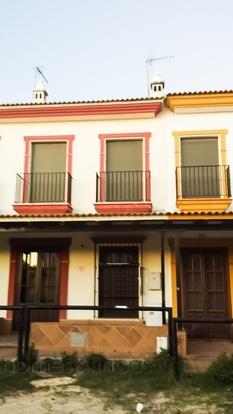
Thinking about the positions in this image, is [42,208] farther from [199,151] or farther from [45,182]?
[199,151]

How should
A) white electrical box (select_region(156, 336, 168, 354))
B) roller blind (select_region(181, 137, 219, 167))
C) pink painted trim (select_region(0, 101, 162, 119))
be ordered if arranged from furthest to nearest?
pink painted trim (select_region(0, 101, 162, 119)) → roller blind (select_region(181, 137, 219, 167)) → white electrical box (select_region(156, 336, 168, 354))

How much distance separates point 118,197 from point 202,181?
2.41 m

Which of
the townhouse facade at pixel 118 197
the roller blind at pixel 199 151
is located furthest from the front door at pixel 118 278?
the roller blind at pixel 199 151

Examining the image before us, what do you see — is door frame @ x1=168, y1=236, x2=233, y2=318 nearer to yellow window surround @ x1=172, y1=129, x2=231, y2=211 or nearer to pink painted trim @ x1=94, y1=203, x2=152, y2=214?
yellow window surround @ x1=172, y1=129, x2=231, y2=211

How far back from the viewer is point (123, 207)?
448 inches

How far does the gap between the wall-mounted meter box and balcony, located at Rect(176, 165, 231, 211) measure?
1938 mm

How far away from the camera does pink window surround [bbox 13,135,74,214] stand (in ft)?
37.9

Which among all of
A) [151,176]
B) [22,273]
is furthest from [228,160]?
[22,273]

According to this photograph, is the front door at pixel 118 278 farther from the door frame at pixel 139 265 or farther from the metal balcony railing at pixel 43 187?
the metal balcony railing at pixel 43 187

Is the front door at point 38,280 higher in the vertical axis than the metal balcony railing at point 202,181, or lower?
lower

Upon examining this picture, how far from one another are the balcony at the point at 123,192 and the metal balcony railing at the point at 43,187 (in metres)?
0.96

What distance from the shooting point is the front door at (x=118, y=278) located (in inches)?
442

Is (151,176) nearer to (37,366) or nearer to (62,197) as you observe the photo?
(62,197)

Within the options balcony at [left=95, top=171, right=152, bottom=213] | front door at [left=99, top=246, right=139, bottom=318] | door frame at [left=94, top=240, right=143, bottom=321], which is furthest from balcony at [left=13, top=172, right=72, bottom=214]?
front door at [left=99, top=246, right=139, bottom=318]
